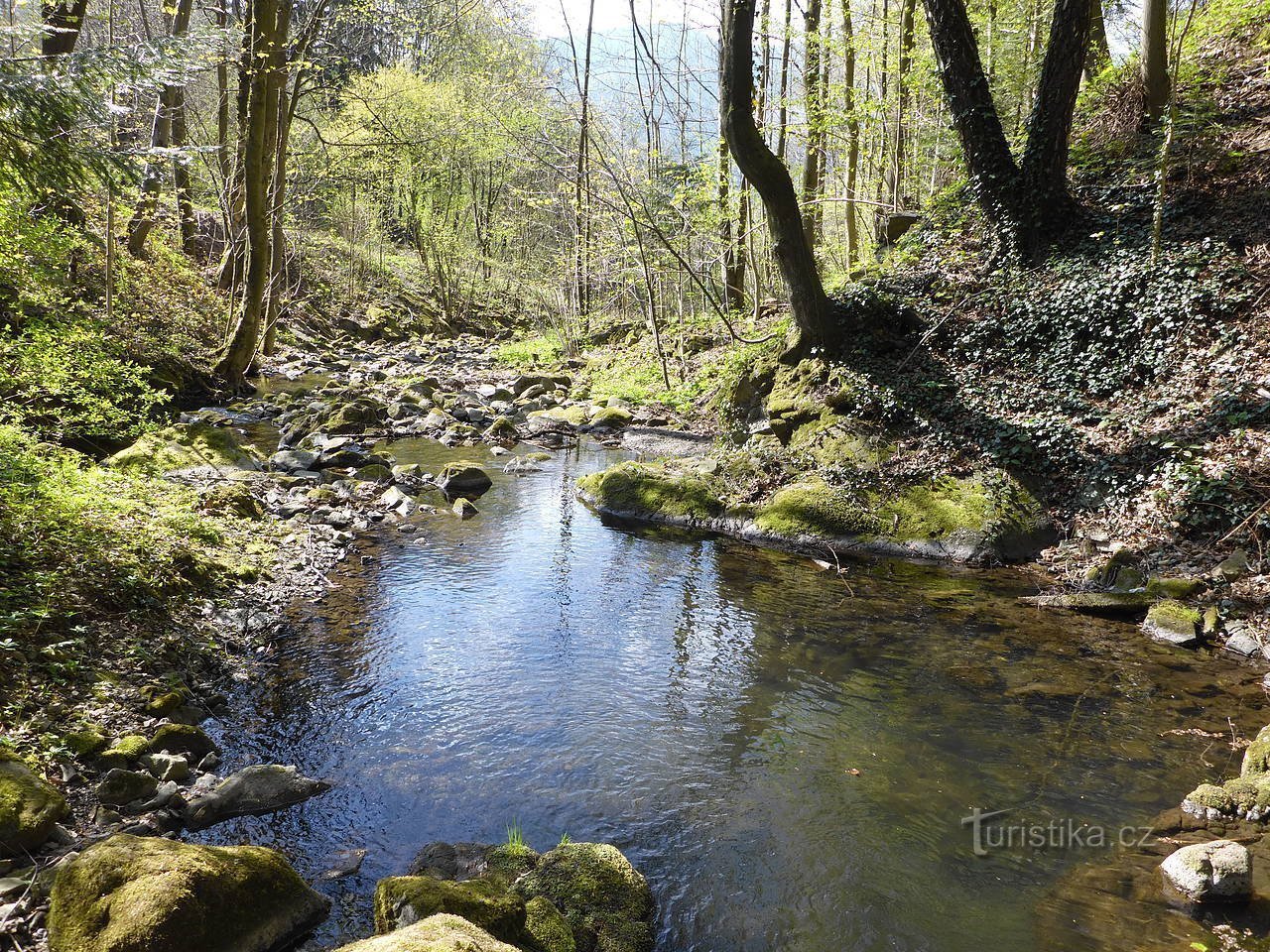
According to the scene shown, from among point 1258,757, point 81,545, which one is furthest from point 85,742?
point 1258,757

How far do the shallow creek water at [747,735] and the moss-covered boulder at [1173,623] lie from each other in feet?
0.59

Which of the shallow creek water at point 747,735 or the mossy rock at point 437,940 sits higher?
the mossy rock at point 437,940

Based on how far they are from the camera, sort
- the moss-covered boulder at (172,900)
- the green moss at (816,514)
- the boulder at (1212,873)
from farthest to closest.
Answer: the green moss at (816,514) → the boulder at (1212,873) → the moss-covered boulder at (172,900)

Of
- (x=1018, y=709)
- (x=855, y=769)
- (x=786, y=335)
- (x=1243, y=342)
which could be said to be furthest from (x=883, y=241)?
(x=855, y=769)

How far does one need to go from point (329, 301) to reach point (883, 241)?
22044 mm

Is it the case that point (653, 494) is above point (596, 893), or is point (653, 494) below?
above

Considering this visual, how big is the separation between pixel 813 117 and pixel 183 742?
15973 mm

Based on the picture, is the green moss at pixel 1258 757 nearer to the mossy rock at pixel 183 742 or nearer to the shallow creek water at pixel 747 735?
the shallow creek water at pixel 747 735

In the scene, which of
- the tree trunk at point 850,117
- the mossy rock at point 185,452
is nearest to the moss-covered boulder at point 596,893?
the mossy rock at point 185,452

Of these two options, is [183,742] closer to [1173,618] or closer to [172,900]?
[172,900]

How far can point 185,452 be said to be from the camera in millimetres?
9508

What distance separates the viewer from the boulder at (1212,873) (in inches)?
133

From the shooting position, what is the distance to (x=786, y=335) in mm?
12297

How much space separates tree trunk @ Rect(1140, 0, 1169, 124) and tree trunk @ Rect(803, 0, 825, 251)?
536 cm
